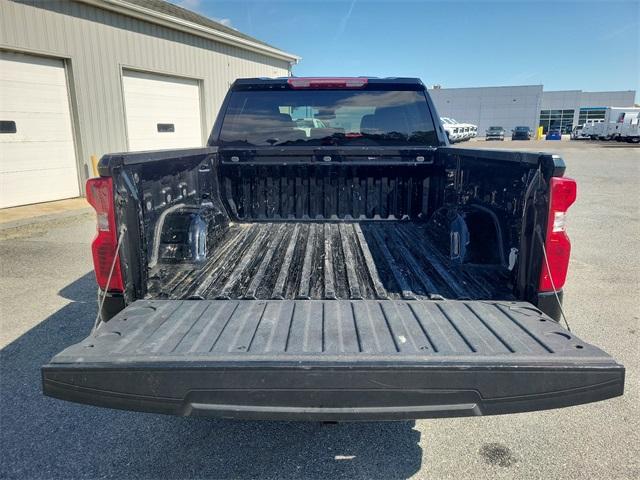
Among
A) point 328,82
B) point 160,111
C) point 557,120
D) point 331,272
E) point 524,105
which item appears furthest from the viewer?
point 557,120

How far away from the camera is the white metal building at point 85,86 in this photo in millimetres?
9180

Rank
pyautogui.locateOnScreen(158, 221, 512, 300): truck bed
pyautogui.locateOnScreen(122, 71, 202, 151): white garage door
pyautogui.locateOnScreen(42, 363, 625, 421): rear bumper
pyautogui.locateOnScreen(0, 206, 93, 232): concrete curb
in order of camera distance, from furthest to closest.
Answer: pyautogui.locateOnScreen(122, 71, 202, 151): white garage door, pyautogui.locateOnScreen(0, 206, 93, 232): concrete curb, pyautogui.locateOnScreen(158, 221, 512, 300): truck bed, pyautogui.locateOnScreen(42, 363, 625, 421): rear bumper

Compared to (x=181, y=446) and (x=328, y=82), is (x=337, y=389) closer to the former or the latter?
(x=181, y=446)

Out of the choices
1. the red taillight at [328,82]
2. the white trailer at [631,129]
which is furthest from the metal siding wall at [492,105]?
the red taillight at [328,82]

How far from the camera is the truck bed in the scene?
262cm

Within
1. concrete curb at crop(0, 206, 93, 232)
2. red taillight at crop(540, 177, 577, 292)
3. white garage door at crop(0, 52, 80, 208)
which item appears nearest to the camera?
red taillight at crop(540, 177, 577, 292)

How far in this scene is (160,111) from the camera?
42.6 feet

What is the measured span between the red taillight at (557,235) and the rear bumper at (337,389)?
2.13 ft

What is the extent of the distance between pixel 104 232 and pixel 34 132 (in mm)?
9140

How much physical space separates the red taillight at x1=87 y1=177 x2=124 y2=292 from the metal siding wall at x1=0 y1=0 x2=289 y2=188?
883 cm

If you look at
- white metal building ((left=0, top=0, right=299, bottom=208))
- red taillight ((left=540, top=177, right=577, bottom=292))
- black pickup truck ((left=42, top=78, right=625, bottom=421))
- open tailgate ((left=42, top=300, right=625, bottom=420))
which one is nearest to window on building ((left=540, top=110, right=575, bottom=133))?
white metal building ((left=0, top=0, right=299, bottom=208))

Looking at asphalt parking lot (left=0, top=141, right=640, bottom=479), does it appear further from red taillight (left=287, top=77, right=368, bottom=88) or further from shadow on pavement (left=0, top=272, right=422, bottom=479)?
red taillight (left=287, top=77, right=368, bottom=88)

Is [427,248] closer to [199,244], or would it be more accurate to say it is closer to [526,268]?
[526,268]

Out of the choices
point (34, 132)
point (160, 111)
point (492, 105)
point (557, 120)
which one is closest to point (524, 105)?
point (492, 105)
